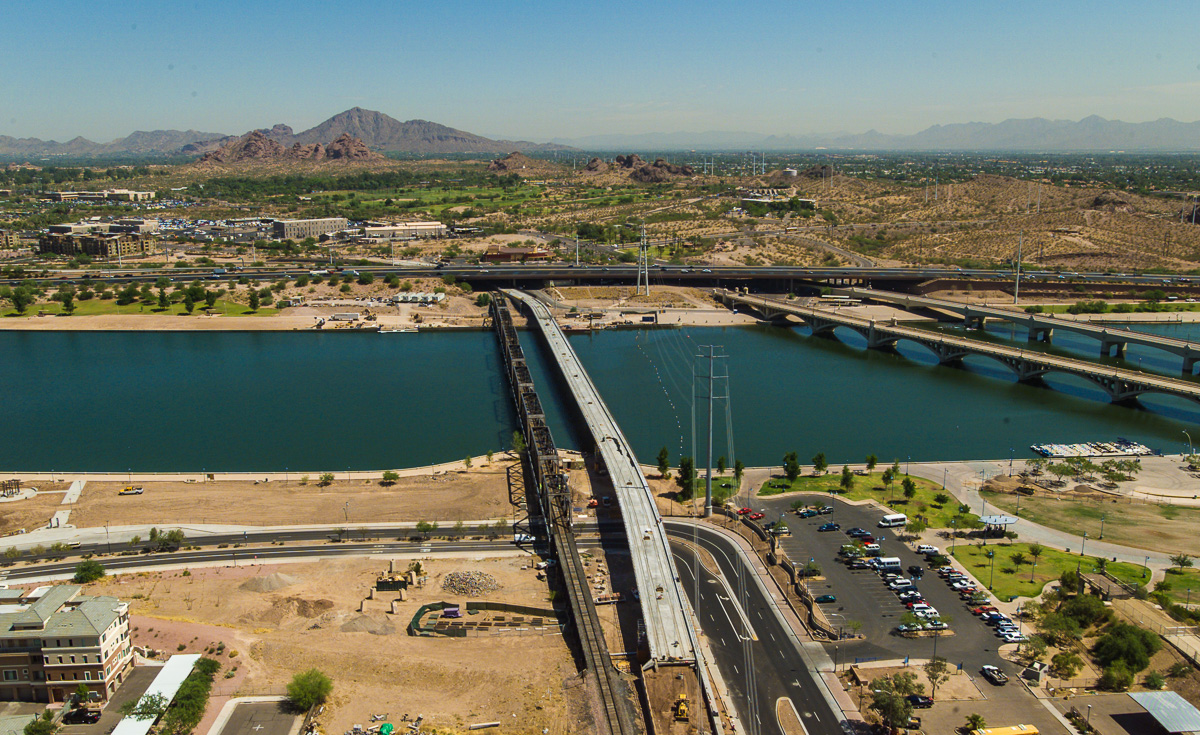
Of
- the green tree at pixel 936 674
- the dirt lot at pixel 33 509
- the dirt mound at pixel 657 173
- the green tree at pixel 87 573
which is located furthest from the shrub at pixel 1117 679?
the dirt mound at pixel 657 173

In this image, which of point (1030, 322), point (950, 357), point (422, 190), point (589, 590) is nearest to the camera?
point (589, 590)

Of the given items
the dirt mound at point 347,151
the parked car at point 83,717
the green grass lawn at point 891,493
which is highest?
the dirt mound at point 347,151

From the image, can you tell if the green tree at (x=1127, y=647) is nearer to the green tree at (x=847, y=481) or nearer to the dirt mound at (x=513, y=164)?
the green tree at (x=847, y=481)

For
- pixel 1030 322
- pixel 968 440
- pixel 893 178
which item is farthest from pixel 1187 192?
pixel 968 440

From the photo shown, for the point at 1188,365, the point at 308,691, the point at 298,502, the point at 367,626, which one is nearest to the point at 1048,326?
the point at 1188,365

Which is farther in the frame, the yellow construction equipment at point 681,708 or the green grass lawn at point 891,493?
the green grass lawn at point 891,493

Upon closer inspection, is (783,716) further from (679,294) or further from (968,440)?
(679,294)

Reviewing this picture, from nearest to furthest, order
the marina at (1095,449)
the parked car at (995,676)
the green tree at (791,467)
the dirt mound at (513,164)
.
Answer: the parked car at (995,676)
the green tree at (791,467)
the marina at (1095,449)
the dirt mound at (513,164)
